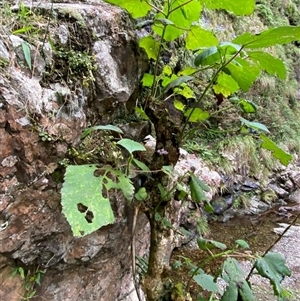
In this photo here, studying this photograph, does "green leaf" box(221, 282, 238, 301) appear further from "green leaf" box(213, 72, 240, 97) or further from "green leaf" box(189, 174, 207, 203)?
"green leaf" box(213, 72, 240, 97)

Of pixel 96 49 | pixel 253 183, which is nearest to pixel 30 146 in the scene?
pixel 96 49

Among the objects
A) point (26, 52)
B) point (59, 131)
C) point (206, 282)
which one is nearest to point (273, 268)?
point (206, 282)

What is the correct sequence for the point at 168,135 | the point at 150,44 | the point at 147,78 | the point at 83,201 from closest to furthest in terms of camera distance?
the point at 83,201, the point at 168,135, the point at 150,44, the point at 147,78

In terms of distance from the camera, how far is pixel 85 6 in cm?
149

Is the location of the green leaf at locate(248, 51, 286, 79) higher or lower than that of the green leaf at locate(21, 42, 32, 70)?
higher

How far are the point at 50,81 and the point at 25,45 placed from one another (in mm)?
152

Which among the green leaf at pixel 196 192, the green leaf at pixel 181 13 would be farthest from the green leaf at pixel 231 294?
the green leaf at pixel 181 13

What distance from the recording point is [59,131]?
44.6 inches

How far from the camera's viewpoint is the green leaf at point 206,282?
1.10m

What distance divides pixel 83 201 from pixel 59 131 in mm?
394

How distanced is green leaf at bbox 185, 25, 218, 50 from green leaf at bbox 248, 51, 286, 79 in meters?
0.33

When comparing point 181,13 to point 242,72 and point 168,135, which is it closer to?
point 242,72

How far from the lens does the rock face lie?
103 cm

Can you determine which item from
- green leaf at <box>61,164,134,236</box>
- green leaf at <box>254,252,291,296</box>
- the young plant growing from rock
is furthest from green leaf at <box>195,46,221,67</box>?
green leaf at <box>254,252,291,296</box>
